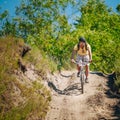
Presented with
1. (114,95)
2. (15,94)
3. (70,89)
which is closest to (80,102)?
(114,95)

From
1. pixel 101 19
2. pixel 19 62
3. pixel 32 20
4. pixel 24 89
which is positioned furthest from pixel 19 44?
pixel 101 19

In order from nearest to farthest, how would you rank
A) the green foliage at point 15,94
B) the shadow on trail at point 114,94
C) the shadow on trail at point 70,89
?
1. the green foliage at point 15,94
2. the shadow on trail at point 114,94
3. the shadow on trail at point 70,89

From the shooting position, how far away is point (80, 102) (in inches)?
410

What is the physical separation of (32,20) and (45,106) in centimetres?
2332

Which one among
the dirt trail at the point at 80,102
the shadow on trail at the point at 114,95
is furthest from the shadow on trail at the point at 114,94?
the dirt trail at the point at 80,102

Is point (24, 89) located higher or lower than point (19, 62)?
lower

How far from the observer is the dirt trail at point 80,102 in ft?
29.0

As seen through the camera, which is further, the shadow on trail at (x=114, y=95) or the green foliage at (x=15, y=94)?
the shadow on trail at (x=114, y=95)

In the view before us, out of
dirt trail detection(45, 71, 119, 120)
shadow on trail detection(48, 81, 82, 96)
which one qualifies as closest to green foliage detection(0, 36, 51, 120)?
dirt trail detection(45, 71, 119, 120)

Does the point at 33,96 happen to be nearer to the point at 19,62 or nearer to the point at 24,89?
the point at 24,89

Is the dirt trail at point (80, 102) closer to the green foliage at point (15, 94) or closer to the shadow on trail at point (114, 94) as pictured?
the shadow on trail at point (114, 94)

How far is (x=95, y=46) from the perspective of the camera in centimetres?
2950

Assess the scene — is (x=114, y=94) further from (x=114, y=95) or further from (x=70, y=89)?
(x=70, y=89)

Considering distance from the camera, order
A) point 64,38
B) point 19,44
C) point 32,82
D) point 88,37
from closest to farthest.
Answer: point 32,82
point 19,44
point 64,38
point 88,37
